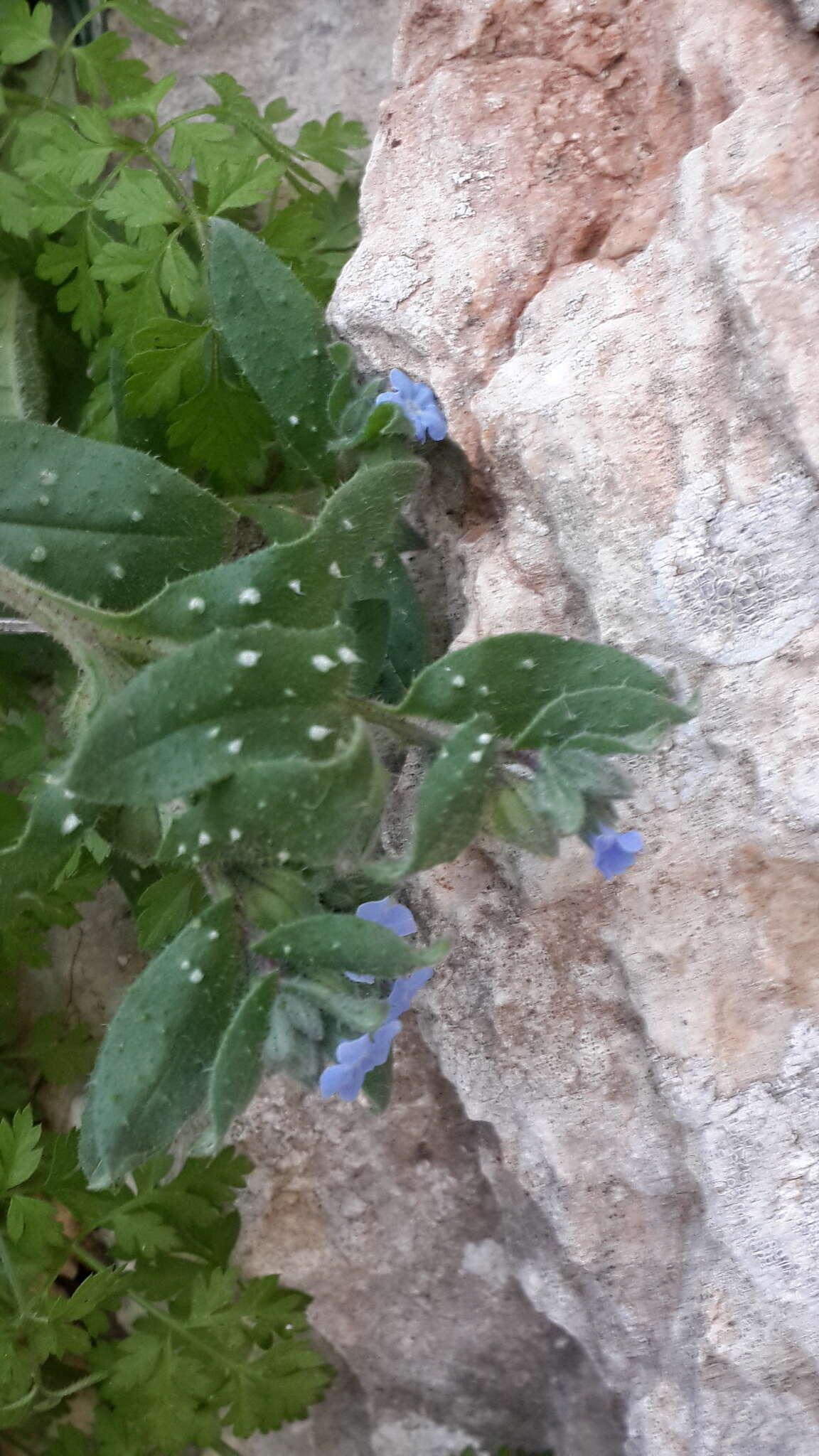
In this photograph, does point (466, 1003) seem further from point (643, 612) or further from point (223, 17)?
point (223, 17)

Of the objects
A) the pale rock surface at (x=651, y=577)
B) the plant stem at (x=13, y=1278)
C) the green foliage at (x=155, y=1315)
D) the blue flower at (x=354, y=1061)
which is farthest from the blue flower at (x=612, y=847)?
the plant stem at (x=13, y=1278)

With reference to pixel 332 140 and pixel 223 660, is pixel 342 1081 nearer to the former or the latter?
pixel 223 660

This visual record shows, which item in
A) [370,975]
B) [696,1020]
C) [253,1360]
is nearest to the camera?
[370,975]

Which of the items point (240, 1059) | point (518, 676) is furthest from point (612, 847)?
point (240, 1059)

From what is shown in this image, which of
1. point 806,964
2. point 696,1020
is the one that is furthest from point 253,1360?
point 806,964

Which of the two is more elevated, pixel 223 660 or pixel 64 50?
pixel 64 50

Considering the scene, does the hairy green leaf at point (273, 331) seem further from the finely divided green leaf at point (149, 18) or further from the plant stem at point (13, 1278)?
the plant stem at point (13, 1278)
